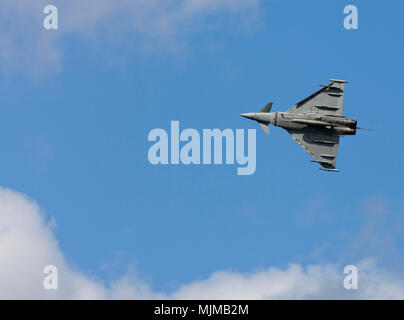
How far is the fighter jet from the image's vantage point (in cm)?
13525

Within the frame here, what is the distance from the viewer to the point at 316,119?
5330 inches

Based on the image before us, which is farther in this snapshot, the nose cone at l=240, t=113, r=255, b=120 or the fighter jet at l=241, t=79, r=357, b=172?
the nose cone at l=240, t=113, r=255, b=120

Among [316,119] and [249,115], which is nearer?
[316,119]

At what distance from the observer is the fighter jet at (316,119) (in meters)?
135

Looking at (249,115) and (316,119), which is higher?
(249,115)

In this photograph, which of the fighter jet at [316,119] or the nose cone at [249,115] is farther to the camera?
the nose cone at [249,115]
